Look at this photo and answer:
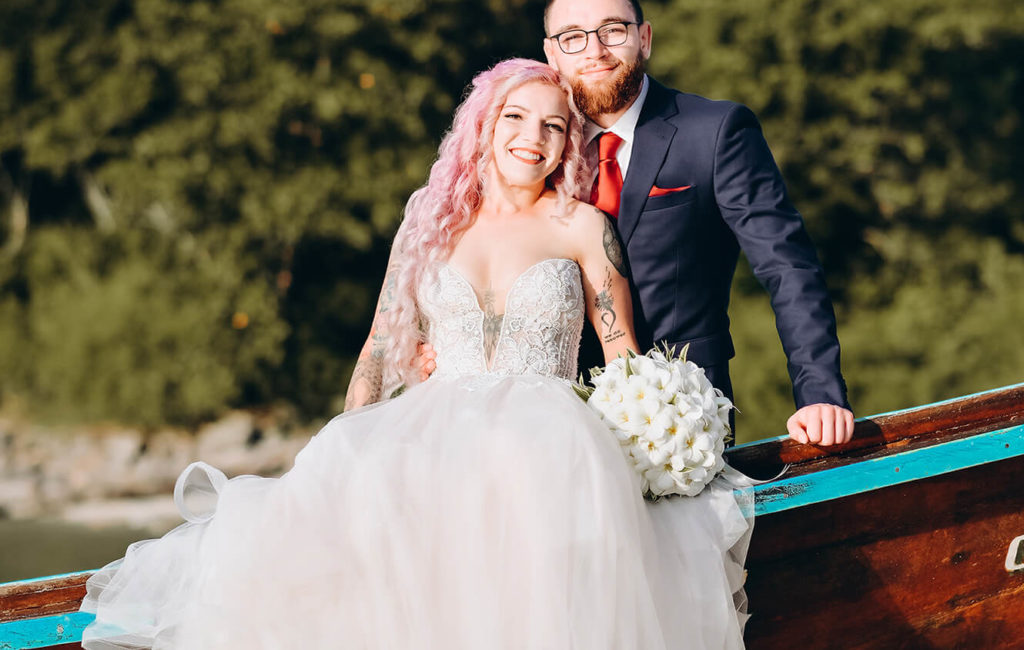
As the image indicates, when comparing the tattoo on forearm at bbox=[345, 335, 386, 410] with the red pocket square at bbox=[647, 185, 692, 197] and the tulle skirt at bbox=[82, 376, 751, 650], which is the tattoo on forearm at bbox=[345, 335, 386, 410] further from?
the red pocket square at bbox=[647, 185, 692, 197]

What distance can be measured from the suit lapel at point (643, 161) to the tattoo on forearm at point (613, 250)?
0.06 m

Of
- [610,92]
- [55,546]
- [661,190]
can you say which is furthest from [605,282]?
[55,546]

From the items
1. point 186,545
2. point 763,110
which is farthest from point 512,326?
point 763,110

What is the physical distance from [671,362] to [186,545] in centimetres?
123

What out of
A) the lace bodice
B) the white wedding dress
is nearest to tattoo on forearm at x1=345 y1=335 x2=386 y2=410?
the lace bodice

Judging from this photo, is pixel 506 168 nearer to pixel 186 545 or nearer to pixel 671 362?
pixel 671 362

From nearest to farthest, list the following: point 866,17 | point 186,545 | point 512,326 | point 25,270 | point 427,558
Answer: point 427,558 < point 186,545 < point 512,326 < point 866,17 < point 25,270

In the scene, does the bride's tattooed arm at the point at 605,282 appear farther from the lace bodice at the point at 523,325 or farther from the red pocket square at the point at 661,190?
the red pocket square at the point at 661,190

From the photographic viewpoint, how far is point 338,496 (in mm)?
2332

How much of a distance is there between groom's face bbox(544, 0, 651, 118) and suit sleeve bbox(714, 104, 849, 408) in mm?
334

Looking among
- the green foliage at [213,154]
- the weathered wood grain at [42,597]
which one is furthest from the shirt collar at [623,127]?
the green foliage at [213,154]

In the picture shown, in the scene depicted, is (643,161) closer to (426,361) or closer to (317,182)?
(426,361)

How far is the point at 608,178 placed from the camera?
319cm

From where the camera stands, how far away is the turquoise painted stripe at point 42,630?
2359 mm
